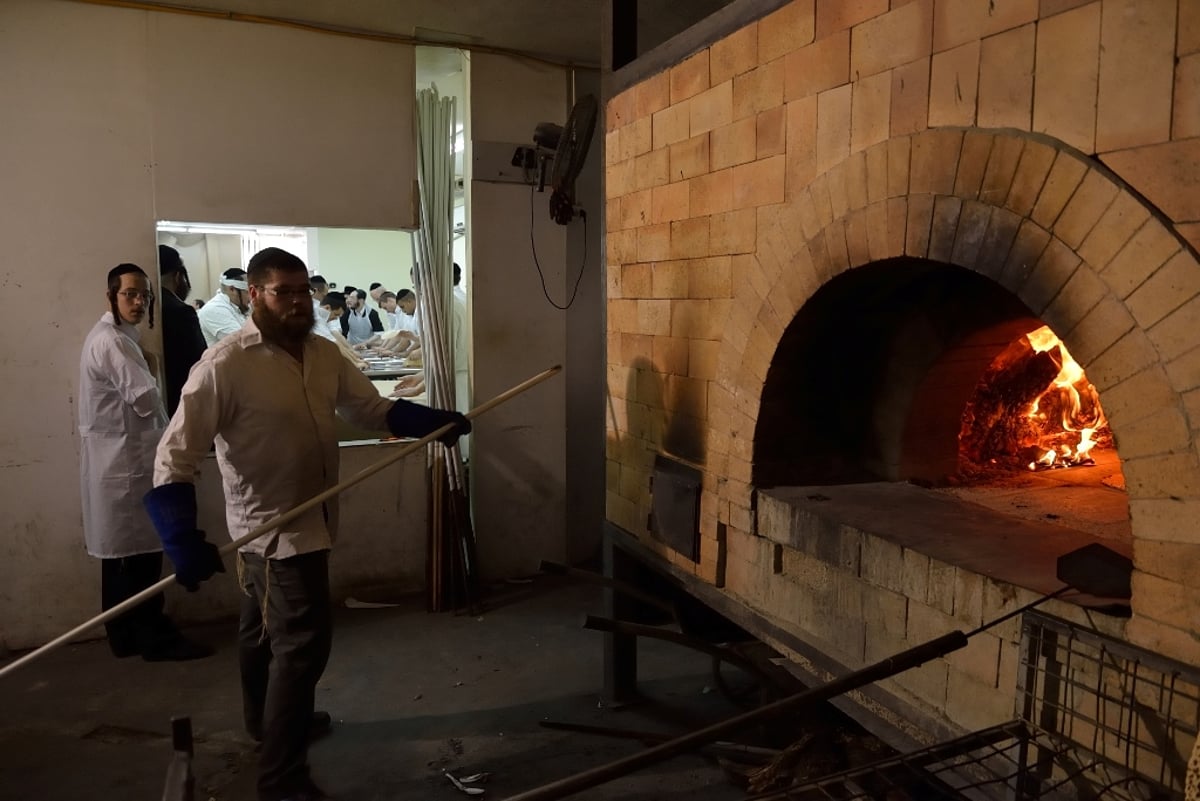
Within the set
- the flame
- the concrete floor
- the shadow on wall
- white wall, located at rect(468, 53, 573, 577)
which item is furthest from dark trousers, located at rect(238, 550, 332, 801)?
the flame

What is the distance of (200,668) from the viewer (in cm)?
477

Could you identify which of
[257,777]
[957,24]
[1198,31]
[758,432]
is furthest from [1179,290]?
[257,777]

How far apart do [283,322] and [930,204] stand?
95.3 inches

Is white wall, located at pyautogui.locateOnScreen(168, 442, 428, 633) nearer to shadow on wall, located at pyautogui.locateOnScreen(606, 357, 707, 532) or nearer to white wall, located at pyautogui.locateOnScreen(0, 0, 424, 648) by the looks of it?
white wall, located at pyautogui.locateOnScreen(0, 0, 424, 648)

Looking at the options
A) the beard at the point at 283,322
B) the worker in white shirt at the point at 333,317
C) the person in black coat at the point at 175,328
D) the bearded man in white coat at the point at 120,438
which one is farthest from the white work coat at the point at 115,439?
the worker in white shirt at the point at 333,317

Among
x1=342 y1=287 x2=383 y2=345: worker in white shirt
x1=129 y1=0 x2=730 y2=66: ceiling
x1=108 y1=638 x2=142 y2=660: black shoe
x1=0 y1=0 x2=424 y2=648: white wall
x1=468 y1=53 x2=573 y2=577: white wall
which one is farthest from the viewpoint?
x1=342 y1=287 x2=383 y2=345: worker in white shirt

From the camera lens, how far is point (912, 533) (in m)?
2.65

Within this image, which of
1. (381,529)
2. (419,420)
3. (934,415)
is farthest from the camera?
(381,529)

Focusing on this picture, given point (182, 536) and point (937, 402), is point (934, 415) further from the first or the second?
point (182, 536)

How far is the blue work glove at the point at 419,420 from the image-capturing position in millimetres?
3865

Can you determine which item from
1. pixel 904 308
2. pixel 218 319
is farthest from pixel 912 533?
pixel 218 319

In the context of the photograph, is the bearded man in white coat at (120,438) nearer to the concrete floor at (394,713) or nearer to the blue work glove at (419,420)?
the concrete floor at (394,713)

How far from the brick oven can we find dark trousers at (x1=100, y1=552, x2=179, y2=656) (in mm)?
2690

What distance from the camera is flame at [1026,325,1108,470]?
3.58 metres
